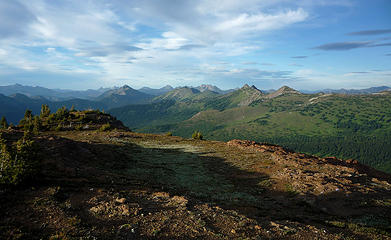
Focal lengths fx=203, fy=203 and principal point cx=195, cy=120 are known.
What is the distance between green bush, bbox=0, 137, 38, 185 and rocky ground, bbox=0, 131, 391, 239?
3.54 ft

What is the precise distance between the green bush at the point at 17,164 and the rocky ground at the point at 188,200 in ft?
3.54

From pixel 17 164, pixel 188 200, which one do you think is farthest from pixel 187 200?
pixel 17 164

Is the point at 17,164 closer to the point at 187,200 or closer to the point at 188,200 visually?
the point at 187,200

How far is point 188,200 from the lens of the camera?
20.4 meters

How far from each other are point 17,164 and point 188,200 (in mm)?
15948

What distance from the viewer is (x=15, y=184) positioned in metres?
17.7

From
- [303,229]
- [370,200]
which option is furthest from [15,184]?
[370,200]

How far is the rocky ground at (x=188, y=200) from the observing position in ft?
46.8

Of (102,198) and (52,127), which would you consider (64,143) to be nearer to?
(102,198)

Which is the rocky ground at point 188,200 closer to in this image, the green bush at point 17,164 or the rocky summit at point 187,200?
the rocky summit at point 187,200

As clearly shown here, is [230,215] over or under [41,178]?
under

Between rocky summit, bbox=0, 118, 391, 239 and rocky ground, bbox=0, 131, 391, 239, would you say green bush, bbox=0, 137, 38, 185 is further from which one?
rocky ground, bbox=0, 131, 391, 239

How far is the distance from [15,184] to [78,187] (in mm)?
5045

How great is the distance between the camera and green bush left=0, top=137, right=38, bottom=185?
57.8ft
